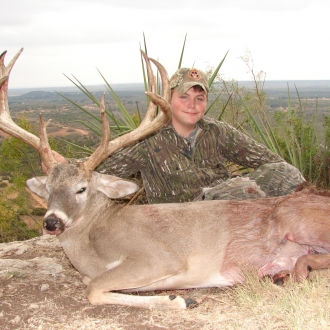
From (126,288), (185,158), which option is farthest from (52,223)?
(185,158)

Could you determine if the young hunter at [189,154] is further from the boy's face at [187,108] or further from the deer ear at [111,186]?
the deer ear at [111,186]

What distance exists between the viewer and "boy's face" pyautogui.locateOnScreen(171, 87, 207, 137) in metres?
5.86

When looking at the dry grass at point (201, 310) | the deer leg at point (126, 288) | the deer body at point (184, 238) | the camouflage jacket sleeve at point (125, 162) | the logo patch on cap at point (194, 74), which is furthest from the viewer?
the logo patch on cap at point (194, 74)

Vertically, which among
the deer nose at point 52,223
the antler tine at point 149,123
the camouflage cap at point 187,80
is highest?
the camouflage cap at point 187,80

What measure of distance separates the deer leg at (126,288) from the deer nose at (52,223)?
2.07 ft

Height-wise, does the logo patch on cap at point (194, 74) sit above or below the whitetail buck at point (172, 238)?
above

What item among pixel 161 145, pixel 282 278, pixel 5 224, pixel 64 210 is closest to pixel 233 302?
pixel 282 278

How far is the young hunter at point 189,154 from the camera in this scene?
228 inches

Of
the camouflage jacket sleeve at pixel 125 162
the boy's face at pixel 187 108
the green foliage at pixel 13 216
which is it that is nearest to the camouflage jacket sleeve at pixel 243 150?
the boy's face at pixel 187 108

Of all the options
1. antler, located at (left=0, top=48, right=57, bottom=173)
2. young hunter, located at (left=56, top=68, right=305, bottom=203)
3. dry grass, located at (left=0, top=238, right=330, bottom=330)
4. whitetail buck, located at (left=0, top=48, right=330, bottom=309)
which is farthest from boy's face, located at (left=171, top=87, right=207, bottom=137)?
dry grass, located at (left=0, top=238, right=330, bottom=330)

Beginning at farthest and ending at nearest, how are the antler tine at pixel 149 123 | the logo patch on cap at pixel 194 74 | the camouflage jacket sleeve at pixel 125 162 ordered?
the logo patch on cap at pixel 194 74
the camouflage jacket sleeve at pixel 125 162
the antler tine at pixel 149 123

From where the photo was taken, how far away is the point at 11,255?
6172 mm

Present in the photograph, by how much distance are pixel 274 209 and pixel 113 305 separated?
184cm

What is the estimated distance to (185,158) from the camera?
5.95 meters
